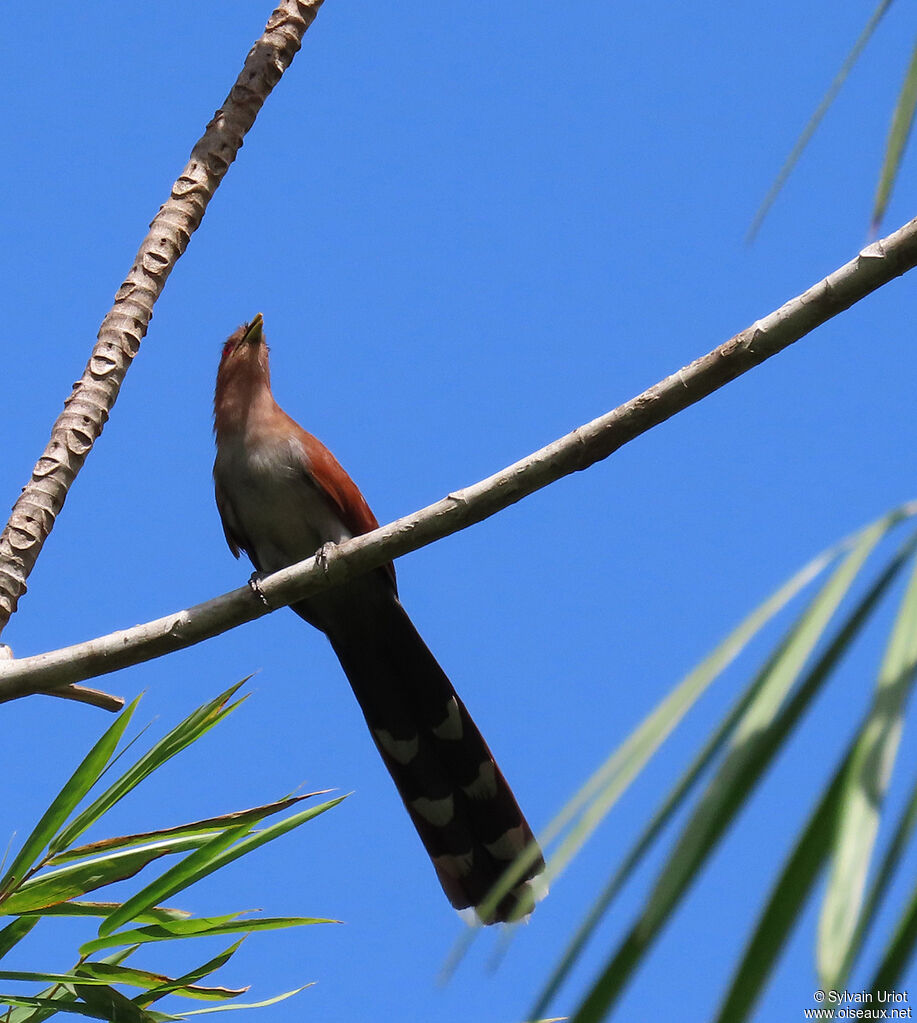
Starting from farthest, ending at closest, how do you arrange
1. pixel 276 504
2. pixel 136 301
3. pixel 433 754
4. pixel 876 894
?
pixel 276 504, pixel 433 754, pixel 136 301, pixel 876 894

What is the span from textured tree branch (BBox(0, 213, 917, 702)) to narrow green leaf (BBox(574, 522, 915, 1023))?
6.30 feet

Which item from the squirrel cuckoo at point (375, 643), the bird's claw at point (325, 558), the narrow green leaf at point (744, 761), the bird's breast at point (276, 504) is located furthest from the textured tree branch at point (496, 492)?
the narrow green leaf at point (744, 761)


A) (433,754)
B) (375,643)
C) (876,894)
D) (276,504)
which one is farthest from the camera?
(276,504)

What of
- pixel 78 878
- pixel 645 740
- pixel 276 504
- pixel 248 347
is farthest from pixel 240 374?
pixel 645 740

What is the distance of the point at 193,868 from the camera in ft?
10.3

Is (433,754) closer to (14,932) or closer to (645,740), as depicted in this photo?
(14,932)

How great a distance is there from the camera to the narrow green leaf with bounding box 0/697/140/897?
10.2 ft

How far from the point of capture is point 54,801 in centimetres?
319

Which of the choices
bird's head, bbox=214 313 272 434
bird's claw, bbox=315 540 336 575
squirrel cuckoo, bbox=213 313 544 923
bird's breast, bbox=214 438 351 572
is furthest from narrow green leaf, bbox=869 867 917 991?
bird's head, bbox=214 313 272 434

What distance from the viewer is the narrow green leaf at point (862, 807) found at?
95 cm

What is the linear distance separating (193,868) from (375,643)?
1.60 metres

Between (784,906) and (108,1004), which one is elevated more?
(108,1004)

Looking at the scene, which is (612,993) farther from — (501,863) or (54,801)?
(501,863)

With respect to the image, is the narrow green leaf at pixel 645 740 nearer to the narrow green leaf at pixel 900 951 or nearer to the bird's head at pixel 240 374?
the narrow green leaf at pixel 900 951
